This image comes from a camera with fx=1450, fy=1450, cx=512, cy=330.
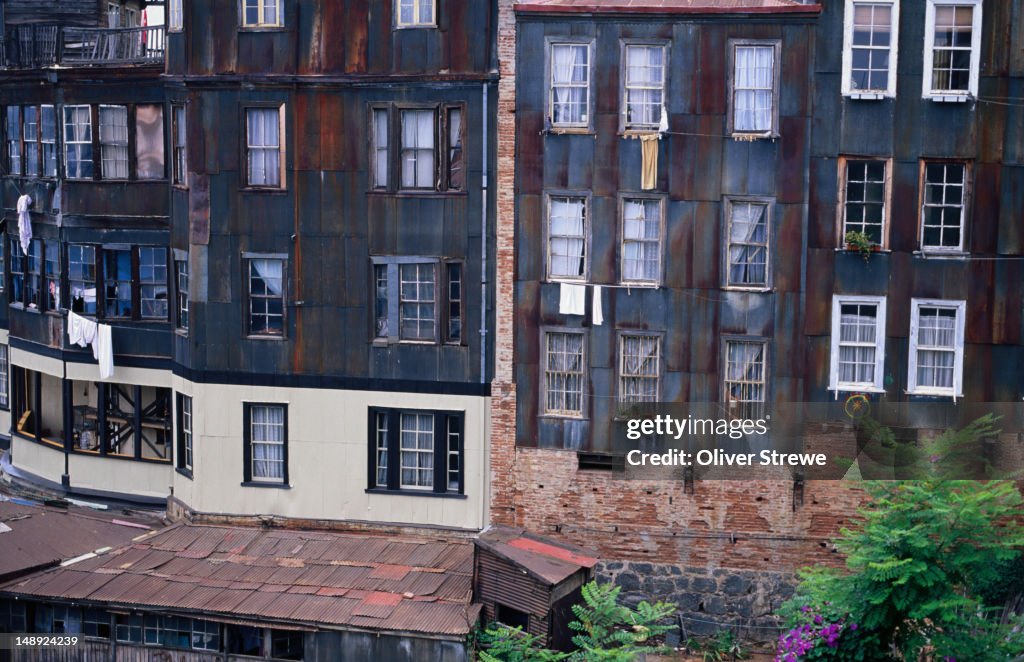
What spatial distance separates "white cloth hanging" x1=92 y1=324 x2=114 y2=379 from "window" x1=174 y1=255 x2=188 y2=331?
7.03 feet

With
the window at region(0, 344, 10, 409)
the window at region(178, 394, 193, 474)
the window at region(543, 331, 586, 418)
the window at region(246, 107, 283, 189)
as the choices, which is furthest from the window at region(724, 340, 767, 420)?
the window at region(0, 344, 10, 409)

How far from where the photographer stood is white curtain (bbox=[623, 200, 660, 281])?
3203cm

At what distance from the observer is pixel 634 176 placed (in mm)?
31875

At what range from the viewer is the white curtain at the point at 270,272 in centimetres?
3347

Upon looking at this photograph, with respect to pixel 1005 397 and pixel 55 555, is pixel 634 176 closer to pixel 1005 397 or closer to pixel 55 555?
pixel 1005 397

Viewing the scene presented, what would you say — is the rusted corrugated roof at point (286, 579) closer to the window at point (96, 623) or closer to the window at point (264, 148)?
the window at point (96, 623)

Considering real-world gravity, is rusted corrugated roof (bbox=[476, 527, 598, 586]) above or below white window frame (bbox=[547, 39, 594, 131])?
below

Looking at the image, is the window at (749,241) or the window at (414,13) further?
the window at (414,13)

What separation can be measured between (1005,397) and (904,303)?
117 inches

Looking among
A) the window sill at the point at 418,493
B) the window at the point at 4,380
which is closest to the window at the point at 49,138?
the window at the point at 4,380

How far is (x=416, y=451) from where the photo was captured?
33375mm

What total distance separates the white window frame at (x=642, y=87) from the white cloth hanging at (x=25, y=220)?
16238 mm

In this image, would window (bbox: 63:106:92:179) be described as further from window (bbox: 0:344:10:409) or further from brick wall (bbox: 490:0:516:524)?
brick wall (bbox: 490:0:516:524)

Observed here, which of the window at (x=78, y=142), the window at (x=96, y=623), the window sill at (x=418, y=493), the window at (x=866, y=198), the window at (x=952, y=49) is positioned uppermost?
the window at (x=952, y=49)
